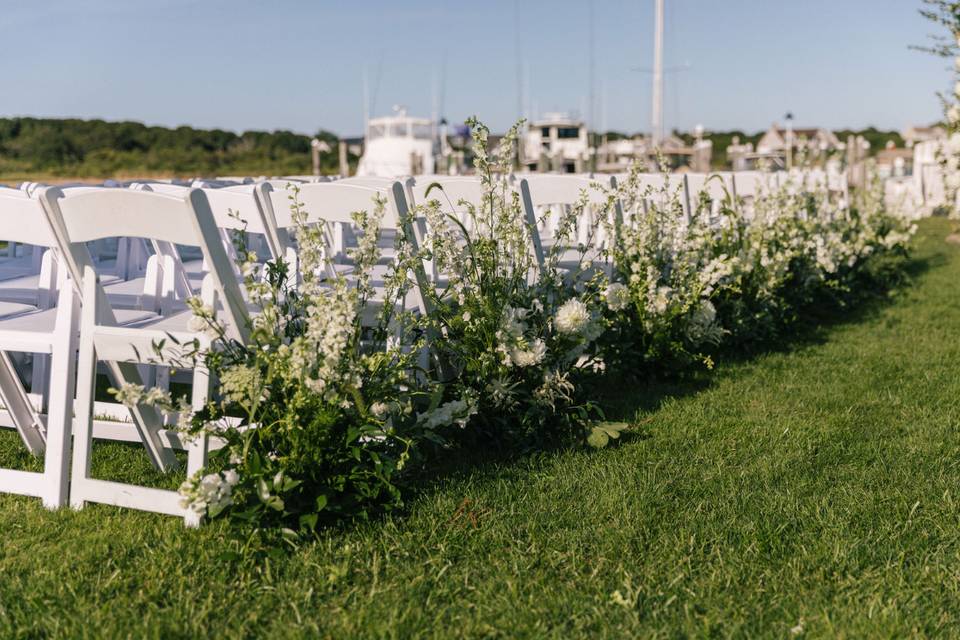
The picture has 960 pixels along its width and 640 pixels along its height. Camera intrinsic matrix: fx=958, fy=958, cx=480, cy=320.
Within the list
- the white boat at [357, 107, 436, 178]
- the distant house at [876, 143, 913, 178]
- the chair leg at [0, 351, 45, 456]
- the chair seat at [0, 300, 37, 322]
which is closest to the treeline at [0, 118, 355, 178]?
the white boat at [357, 107, 436, 178]

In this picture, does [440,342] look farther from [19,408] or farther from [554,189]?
[19,408]

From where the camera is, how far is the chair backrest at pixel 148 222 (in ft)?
8.98

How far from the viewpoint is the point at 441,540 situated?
9.13 feet

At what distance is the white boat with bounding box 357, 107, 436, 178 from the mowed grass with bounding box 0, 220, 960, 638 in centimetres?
2913

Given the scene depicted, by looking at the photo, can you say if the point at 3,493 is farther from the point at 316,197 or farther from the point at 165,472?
the point at 316,197

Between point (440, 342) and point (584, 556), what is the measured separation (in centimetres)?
116

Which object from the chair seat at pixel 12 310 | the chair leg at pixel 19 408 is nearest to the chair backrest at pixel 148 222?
the chair leg at pixel 19 408

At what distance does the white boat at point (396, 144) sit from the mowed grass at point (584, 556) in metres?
29.1

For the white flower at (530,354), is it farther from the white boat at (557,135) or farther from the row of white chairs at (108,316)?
the white boat at (557,135)

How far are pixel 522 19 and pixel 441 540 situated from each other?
26.4 metres

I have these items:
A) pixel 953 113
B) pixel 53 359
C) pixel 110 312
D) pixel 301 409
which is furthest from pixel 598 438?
pixel 953 113

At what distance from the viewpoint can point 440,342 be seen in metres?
3.60

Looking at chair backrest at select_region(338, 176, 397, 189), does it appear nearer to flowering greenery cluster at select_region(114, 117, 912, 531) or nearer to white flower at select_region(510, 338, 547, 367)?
flowering greenery cluster at select_region(114, 117, 912, 531)

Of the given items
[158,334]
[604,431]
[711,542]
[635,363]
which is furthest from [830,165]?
[158,334]
